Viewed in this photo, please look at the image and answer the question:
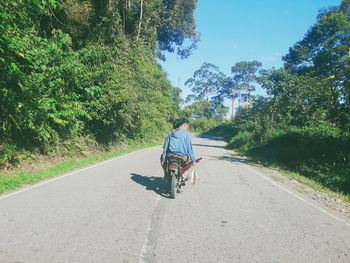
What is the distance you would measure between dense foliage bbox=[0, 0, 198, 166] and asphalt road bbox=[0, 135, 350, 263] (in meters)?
2.79

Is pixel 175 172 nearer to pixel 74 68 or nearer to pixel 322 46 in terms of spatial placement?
pixel 74 68

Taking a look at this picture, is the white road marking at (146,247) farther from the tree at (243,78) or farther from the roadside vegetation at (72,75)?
the tree at (243,78)

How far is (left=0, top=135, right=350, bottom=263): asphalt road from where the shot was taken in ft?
10.3

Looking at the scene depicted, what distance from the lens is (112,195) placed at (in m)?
5.62

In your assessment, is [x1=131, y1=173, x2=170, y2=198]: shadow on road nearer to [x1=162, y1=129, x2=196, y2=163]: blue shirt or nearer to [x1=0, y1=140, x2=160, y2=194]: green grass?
[x1=162, y1=129, x2=196, y2=163]: blue shirt

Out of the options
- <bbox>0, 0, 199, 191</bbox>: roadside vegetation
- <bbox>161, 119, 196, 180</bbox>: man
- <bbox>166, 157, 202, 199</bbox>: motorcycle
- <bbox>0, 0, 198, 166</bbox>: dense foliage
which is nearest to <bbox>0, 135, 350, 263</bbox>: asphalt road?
<bbox>166, 157, 202, 199</bbox>: motorcycle

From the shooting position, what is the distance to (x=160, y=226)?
158 inches

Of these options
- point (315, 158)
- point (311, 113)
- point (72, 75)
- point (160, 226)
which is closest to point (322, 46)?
point (311, 113)

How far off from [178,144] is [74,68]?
5.83 meters

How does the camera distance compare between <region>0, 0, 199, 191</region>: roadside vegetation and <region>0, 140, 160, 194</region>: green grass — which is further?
<region>0, 0, 199, 191</region>: roadside vegetation

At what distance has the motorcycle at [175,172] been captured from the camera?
5.62 m

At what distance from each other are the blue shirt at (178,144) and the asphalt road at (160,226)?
108cm

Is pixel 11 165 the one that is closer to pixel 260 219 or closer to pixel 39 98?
pixel 39 98

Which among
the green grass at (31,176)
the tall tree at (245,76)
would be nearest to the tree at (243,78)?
the tall tree at (245,76)
